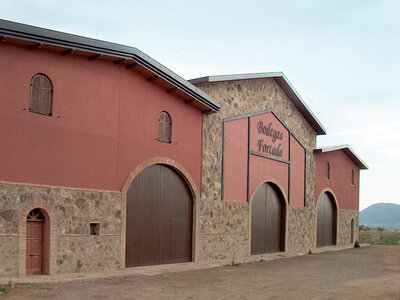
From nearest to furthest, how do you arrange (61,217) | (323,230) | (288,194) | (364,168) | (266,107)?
(61,217), (266,107), (288,194), (323,230), (364,168)

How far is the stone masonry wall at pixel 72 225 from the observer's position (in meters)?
15.6

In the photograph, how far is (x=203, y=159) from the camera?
78.1 ft

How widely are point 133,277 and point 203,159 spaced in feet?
25.3

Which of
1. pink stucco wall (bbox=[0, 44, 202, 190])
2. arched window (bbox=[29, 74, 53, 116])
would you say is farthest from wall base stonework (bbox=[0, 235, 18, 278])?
arched window (bbox=[29, 74, 53, 116])

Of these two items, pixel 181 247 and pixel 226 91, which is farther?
pixel 226 91

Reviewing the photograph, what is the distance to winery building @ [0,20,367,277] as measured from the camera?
53.2 ft

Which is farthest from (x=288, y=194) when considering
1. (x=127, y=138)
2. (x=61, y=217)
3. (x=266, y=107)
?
(x=61, y=217)

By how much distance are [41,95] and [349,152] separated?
94.9 feet

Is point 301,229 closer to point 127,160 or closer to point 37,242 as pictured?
point 127,160

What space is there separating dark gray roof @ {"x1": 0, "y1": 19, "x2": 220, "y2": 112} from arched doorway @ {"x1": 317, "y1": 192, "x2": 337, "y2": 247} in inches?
674

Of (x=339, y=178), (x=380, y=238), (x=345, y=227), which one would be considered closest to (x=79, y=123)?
(x=339, y=178)

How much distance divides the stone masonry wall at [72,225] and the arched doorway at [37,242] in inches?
14.5

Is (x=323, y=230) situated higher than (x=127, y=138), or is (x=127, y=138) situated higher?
(x=127, y=138)

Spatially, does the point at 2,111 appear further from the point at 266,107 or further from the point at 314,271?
the point at 266,107
